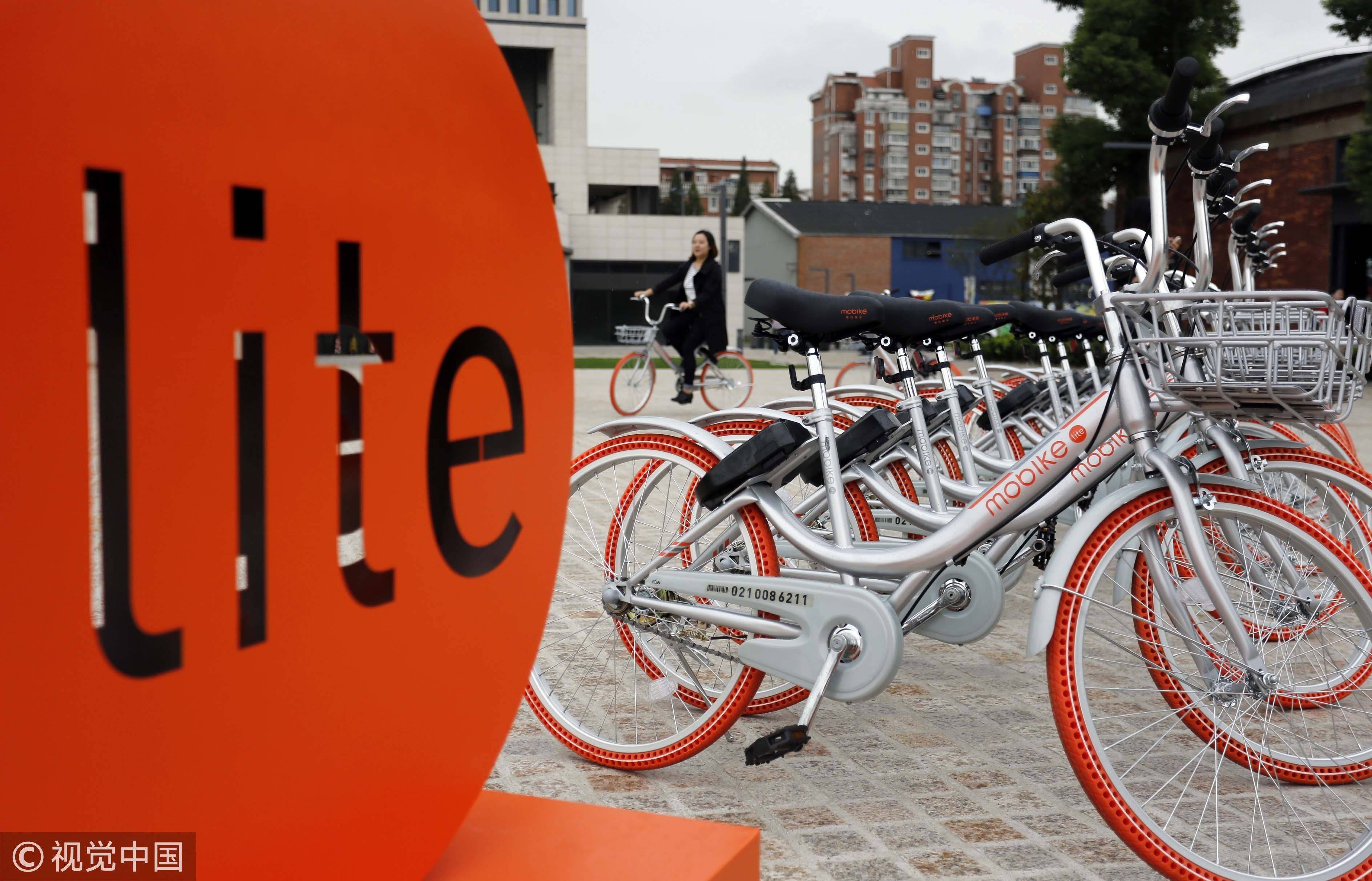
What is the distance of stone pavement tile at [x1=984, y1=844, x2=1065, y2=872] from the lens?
8.92ft

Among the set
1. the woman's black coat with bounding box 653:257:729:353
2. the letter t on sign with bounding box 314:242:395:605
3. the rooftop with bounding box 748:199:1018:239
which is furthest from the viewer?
the rooftop with bounding box 748:199:1018:239

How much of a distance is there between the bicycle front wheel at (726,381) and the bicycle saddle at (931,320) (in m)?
10.2

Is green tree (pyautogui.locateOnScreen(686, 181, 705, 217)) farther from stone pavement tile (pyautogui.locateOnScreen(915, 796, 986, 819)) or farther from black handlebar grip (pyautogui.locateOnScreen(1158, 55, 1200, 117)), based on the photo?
black handlebar grip (pyautogui.locateOnScreen(1158, 55, 1200, 117))

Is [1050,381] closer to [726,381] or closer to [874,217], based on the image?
[726,381]

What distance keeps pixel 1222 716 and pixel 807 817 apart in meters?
1.01

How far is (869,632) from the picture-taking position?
9.77 ft

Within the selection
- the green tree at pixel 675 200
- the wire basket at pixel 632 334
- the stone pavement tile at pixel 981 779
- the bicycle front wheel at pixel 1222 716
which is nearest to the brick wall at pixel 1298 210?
the bicycle front wheel at pixel 1222 716

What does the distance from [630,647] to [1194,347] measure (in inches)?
72.7

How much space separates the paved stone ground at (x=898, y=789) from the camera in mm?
2748

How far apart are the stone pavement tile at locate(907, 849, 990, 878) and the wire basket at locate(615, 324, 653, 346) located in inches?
1764

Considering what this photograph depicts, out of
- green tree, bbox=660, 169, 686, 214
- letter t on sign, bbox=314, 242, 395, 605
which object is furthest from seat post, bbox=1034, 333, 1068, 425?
green tree, bbox=660, 169, 686, 214

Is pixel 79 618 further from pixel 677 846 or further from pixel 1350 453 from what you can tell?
pixel 1350 453

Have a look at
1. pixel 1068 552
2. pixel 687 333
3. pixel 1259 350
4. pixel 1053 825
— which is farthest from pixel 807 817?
pixel 687 333

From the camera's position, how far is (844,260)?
64938mm
